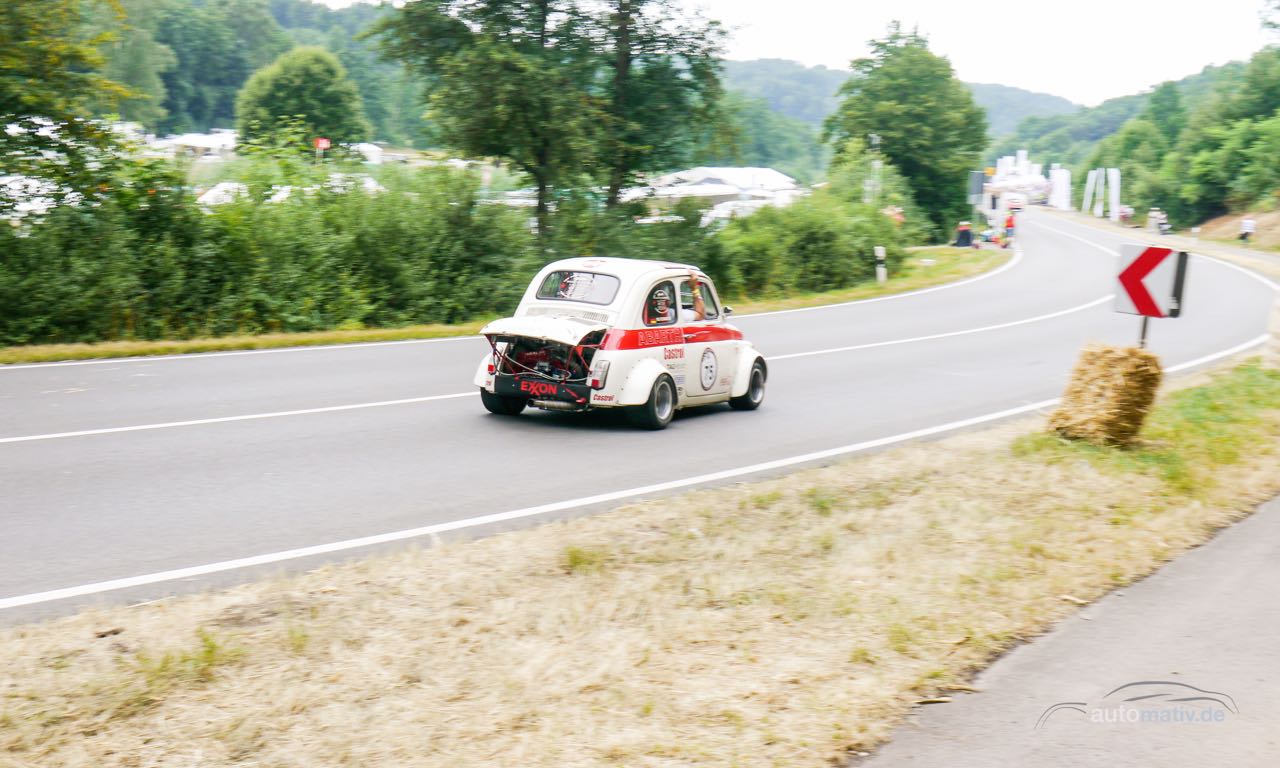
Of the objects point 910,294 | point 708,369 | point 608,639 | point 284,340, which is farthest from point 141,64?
point 608,639

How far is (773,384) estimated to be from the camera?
52.0ft

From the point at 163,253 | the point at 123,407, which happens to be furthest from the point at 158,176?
the point at 123,407

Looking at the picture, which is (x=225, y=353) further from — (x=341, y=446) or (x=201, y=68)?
(x=201, y=68)

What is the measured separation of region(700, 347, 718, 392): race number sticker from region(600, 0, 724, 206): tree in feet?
48.7

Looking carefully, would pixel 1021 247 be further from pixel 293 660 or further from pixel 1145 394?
pixel 293 660

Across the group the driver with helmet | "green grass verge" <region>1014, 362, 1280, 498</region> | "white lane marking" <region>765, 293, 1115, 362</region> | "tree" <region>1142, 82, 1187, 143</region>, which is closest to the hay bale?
"green grass verge" <region>1014, 362, 1280, 498</region>

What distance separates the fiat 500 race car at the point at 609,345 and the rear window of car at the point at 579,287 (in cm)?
1

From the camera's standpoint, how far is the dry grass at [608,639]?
4500mm

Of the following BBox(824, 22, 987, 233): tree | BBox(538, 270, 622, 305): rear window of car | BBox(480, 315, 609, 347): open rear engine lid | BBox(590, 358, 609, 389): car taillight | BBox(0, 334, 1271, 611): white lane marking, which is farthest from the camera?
BBox(824, 22, 987, 233): tree

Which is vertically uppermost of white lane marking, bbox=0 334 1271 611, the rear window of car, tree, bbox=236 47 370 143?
tree, bbox=236 47 370 143

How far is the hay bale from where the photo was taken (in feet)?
35.5

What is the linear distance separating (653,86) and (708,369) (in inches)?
650

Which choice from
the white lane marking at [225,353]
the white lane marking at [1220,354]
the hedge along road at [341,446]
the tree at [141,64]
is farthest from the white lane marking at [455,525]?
the tree at [141,64]

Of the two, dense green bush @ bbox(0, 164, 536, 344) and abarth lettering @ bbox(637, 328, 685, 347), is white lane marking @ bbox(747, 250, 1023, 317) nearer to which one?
dense green bush @ bbox(0, 164, 536, 344)
